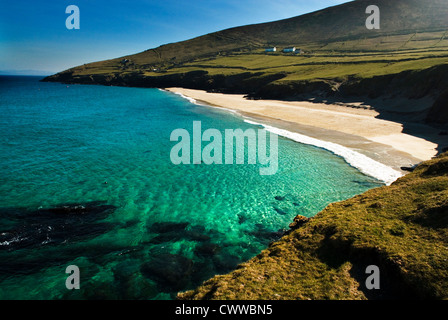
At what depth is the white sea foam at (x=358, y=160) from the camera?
28.2 metres

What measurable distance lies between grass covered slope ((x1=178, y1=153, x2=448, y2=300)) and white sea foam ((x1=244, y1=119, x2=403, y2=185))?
1479 cm

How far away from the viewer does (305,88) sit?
9119 cm

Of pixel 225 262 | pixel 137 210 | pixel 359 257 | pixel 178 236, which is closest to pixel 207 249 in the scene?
pixel 225 262

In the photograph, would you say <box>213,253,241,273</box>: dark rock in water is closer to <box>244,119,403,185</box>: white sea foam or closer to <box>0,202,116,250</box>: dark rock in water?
<box>0,202,116,250</box>: dark rock in water

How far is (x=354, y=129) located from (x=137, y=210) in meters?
45.5

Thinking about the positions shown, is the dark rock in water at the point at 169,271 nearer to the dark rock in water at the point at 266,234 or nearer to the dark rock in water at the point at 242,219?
the dark rock in water at the point at 266,234

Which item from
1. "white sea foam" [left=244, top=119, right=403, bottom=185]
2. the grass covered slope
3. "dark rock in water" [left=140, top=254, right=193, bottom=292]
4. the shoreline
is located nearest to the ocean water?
"dark rock in water" [left=140, top=254, right=193, bottom=292]

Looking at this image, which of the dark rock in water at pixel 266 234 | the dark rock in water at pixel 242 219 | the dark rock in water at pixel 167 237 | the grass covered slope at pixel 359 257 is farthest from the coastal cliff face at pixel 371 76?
the dark rock in water at pixel 167 237

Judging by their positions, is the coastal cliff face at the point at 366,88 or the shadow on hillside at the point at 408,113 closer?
the shadow on hillside at the point at 408,113

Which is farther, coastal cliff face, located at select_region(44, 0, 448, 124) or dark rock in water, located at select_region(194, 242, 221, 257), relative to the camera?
coastal cliff face, located at select_region(44, 0, 448, 124)

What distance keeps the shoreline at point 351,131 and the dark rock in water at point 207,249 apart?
67.6ft

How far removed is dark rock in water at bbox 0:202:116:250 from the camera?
56.4ft
